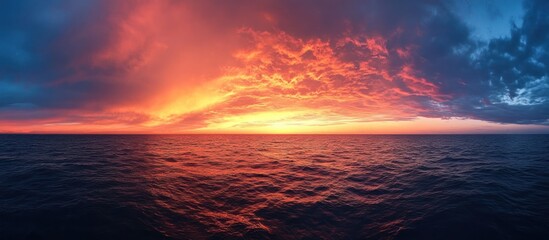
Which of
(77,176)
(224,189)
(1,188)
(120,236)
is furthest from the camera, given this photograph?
(77,176)

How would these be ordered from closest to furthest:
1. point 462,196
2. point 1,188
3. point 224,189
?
1. point 462,196
2. point 1,188
3. point 224,189

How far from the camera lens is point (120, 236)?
917 centimetres

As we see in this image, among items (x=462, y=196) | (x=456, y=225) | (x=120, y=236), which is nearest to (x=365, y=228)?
(x=456, y=225)

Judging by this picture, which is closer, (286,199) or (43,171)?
(286,199)

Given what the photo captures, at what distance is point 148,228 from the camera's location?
9938 millimetres

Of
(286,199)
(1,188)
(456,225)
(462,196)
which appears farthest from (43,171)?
(462,196)

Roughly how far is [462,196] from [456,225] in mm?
4711

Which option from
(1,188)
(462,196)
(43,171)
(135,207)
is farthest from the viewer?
(43,171)

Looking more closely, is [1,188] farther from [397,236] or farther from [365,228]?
[397,236]

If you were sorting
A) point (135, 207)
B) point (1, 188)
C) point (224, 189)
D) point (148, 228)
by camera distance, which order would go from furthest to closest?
point (224, 189)
point (1, 188)
point (135, 207)
point (148, 228)

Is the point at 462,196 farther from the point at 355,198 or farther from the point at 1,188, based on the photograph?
the point at 1,188

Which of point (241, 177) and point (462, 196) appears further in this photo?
point (241, 177)

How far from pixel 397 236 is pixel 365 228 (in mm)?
1260

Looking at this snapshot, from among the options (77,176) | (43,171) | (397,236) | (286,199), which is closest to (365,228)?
(397,236)
